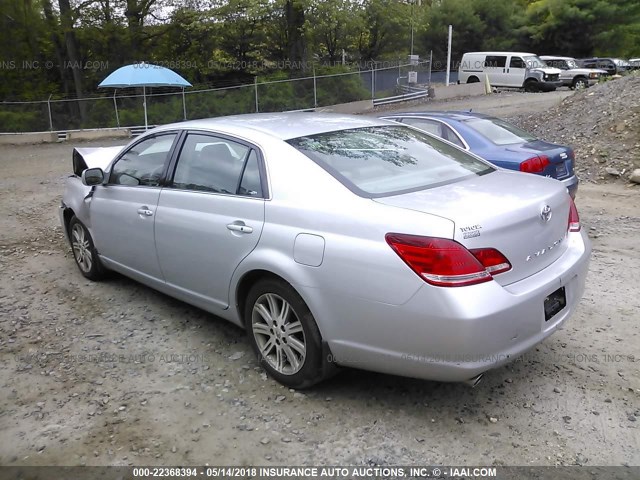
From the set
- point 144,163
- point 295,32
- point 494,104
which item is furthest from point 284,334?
point 295,32

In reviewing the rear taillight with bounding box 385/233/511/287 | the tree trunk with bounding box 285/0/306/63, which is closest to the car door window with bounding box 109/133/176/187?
the rear taillight with bounding box 385/233/511/287

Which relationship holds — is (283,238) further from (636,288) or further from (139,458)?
(636,288)

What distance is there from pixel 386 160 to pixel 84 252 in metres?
3.26

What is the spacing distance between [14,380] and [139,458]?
1.36m

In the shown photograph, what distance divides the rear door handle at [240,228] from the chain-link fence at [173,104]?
18.0 m

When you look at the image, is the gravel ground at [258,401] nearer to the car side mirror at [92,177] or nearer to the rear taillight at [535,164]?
the car side mirror at [92,177]

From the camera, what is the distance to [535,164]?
263 inches

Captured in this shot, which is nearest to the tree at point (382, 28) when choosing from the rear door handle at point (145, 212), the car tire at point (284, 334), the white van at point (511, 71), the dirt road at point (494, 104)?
the white van at point (511, 71)

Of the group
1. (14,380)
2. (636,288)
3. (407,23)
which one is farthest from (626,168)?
(407,23)

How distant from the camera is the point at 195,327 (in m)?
4.48

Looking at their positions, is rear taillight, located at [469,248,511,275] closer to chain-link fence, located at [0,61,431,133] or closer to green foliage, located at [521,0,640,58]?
chain-link fence, located at [0,61,431,133]

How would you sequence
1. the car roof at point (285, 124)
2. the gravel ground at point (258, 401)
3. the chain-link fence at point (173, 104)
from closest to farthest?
the gravel ground at point (258, 401) < the car roof at point (285, 124) < the chain-link fence at point (173, 104)

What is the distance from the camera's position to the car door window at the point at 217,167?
371 centimetres

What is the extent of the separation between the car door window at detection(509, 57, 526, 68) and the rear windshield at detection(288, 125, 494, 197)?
1038 inches
